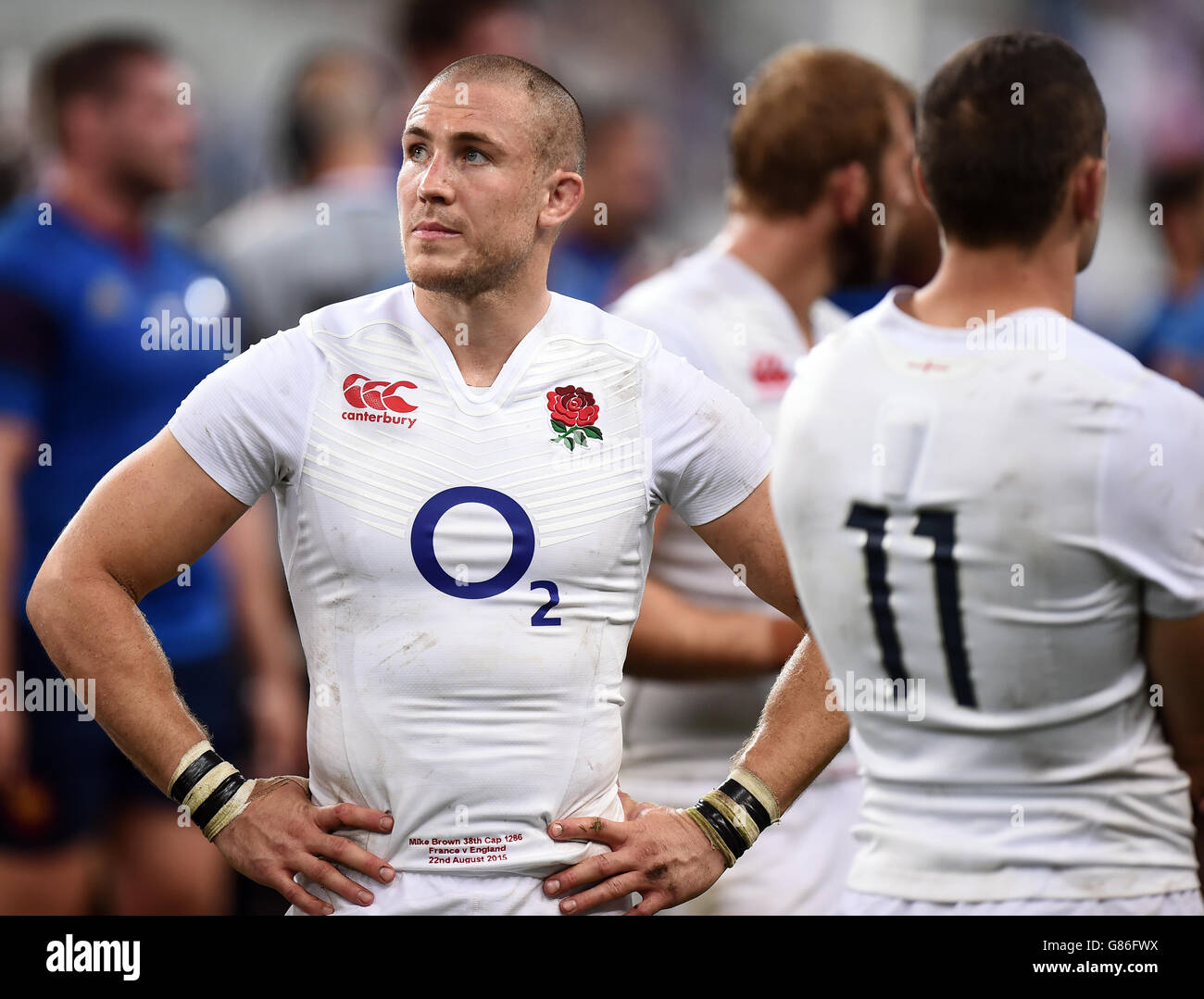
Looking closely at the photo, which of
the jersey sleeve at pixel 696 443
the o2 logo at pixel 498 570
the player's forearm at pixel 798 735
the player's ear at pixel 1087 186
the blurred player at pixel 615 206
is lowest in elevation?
the player's forearm at pixel 798 735

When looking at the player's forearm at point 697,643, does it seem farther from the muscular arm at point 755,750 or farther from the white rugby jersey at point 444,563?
the white rugby jersey at point 444,563

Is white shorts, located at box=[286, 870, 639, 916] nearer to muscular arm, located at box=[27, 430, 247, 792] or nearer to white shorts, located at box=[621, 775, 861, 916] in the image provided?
muscular arm, located at box=[27, 430, 247, 792]

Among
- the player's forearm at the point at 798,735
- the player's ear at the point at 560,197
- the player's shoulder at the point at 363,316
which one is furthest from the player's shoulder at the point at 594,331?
the player's forearm at the point at 798,735

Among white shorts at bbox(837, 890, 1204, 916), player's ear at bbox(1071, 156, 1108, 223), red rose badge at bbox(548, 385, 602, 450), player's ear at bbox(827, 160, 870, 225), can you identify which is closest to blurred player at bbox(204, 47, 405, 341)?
player's ear at bbox(827, 160, 870, 225)

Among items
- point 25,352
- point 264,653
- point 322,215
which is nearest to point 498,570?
point 25,352

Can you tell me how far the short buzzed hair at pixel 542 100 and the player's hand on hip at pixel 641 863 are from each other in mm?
1116

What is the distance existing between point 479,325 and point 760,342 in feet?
4.06

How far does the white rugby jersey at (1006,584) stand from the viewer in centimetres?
228

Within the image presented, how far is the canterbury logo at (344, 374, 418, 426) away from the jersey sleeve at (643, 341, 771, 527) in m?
0.41

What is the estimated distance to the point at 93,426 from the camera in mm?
4207

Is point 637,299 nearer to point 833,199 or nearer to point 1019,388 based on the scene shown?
point 833,199

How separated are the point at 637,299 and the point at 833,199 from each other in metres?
0.55

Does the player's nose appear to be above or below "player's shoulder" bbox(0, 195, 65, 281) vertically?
below

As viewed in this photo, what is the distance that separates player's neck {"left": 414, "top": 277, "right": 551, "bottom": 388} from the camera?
8.79 feet
